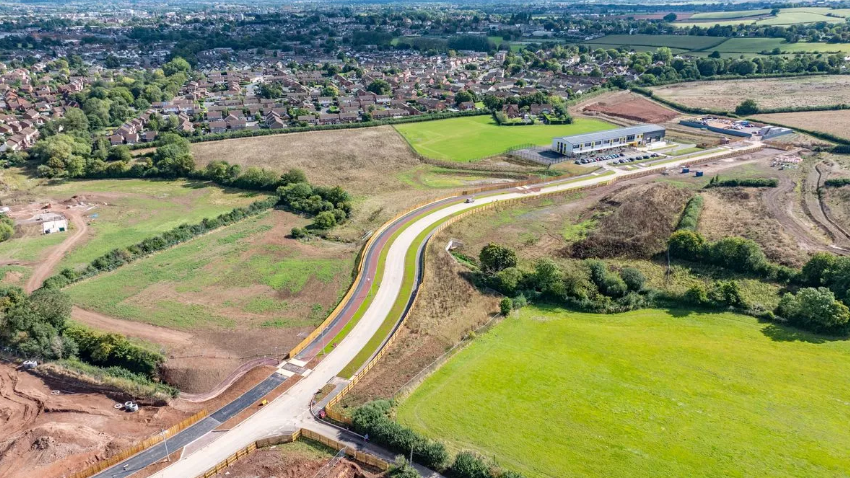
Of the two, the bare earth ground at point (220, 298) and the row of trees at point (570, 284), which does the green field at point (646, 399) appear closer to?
the row of trees at point (570, 284)

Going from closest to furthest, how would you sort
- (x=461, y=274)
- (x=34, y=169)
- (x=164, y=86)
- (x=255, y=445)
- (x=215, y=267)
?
(x=255, y=445) < (x=461, y=274) < (x=215, y=267) < (x=34, y=169) < (x=164, y=86)

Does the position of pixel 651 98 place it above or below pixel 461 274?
above

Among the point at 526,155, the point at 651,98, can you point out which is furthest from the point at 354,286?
the point at 651,98

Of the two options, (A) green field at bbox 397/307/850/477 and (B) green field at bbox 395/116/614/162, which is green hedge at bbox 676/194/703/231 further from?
(B) green field at bbox 395/116/614/162

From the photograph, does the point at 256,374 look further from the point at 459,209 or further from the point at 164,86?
the point at 164,86

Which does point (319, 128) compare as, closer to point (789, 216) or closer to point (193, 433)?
point (789, 216)

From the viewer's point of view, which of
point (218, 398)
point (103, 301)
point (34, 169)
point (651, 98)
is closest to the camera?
point (218, 398)

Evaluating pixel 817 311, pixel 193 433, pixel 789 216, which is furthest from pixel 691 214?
pixel 193 433
